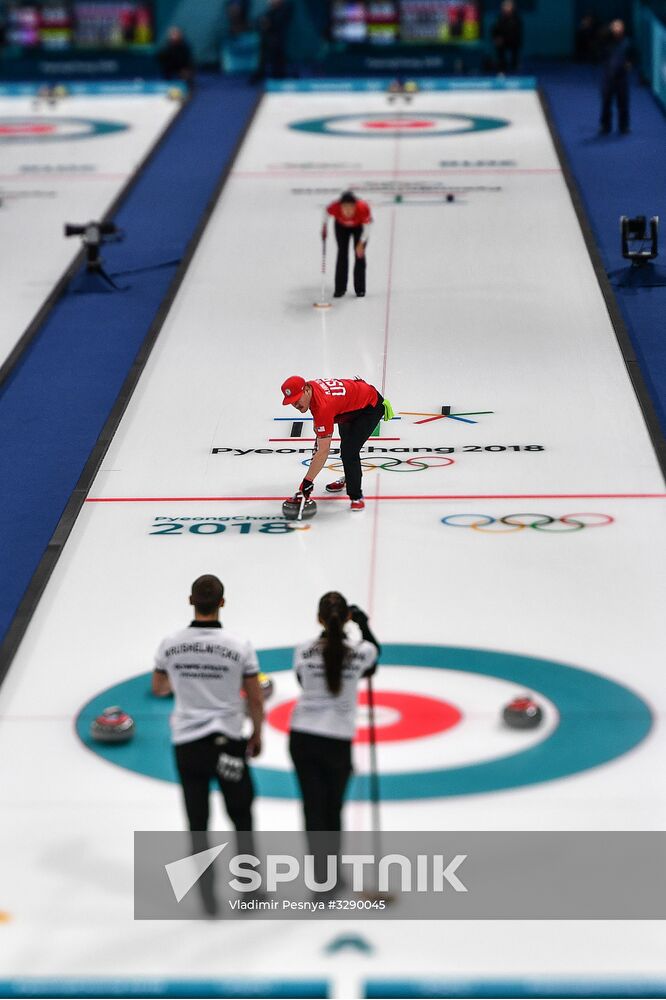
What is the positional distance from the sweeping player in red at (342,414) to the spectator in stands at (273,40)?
2142 cm

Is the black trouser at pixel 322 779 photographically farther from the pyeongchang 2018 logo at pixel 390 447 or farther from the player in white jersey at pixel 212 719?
the pyeongchang 2018 logo at pixel 390 447

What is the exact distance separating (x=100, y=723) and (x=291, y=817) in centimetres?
144

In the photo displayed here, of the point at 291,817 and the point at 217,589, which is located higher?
the point at 217,589

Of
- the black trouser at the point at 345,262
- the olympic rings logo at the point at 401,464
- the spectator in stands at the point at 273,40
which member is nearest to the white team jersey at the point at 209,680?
the olympic rings logo at the point at 401,464

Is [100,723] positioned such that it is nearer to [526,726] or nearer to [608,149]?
[526,726]

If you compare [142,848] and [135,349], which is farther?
[135,349]

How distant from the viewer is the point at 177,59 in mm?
32250

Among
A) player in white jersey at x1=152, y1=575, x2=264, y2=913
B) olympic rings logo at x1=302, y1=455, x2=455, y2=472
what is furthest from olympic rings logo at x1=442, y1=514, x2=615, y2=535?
player in white jersey at x1=152, y1=575, x2=264, y2=913

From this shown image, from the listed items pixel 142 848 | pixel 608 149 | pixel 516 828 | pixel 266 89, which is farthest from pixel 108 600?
pixel 266 89

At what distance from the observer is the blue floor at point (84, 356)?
1249 centimetres

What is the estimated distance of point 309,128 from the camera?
28.2 metres

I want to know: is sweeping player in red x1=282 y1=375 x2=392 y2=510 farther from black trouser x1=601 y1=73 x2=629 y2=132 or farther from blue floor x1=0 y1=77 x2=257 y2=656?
black trouser x1=601 y1=73 x2=629 y2=132

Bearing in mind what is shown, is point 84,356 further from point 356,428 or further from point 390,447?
point 356,428

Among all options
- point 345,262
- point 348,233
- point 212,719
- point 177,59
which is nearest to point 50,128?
point 177,59
